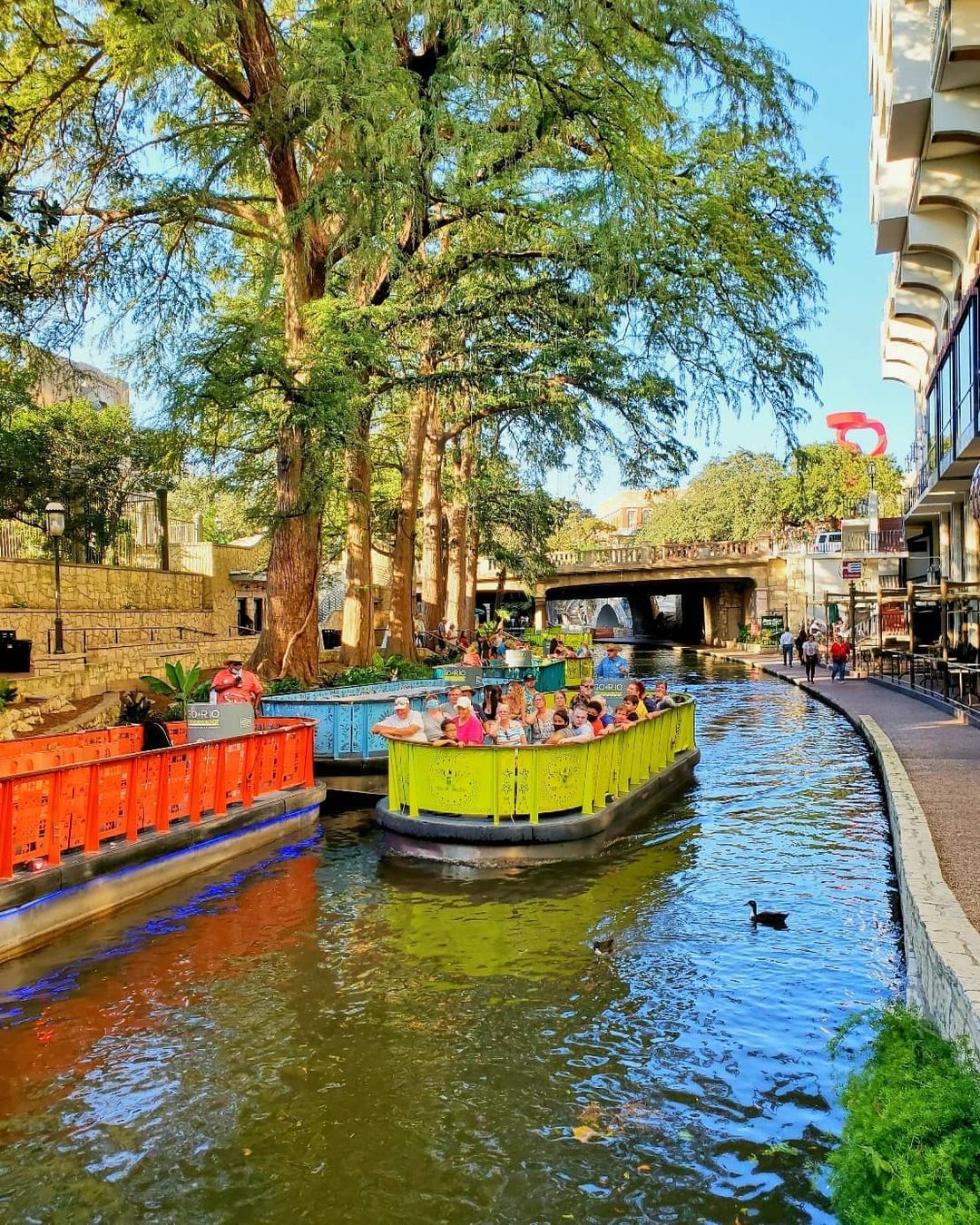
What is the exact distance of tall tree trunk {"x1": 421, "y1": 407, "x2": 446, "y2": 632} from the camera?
3672 centimetres

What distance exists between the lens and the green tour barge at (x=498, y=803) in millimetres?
12461

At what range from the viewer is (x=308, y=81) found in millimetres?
15523

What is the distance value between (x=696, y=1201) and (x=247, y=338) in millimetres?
14677

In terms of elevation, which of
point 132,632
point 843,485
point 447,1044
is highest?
point 843,485

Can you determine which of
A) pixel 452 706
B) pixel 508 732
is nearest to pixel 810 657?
pixel 452 706

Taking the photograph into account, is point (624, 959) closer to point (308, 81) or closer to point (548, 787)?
point (548, 787)

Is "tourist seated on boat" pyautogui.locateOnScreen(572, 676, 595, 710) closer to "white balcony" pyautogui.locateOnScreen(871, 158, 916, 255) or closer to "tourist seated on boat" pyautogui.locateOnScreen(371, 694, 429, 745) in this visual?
"tourist seated on boat" pyautogui.locateOnScreen(371, 694, 429, 745)

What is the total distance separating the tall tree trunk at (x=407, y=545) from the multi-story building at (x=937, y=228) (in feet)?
43.3

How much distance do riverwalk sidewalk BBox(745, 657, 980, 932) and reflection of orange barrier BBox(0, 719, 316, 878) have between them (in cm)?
775

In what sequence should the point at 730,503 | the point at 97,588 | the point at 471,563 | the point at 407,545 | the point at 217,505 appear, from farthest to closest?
the point at 730,503
the point at 471,563
the point at 217,505
the point at 407,545
the point at 97,588

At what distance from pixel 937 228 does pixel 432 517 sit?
56.4 ft

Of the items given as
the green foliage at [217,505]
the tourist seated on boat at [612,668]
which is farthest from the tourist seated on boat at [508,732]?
the tourist seated on boat at [612,668]

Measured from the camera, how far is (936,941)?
22.5ft

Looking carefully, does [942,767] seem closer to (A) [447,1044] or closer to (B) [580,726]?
(B) [580,726]
